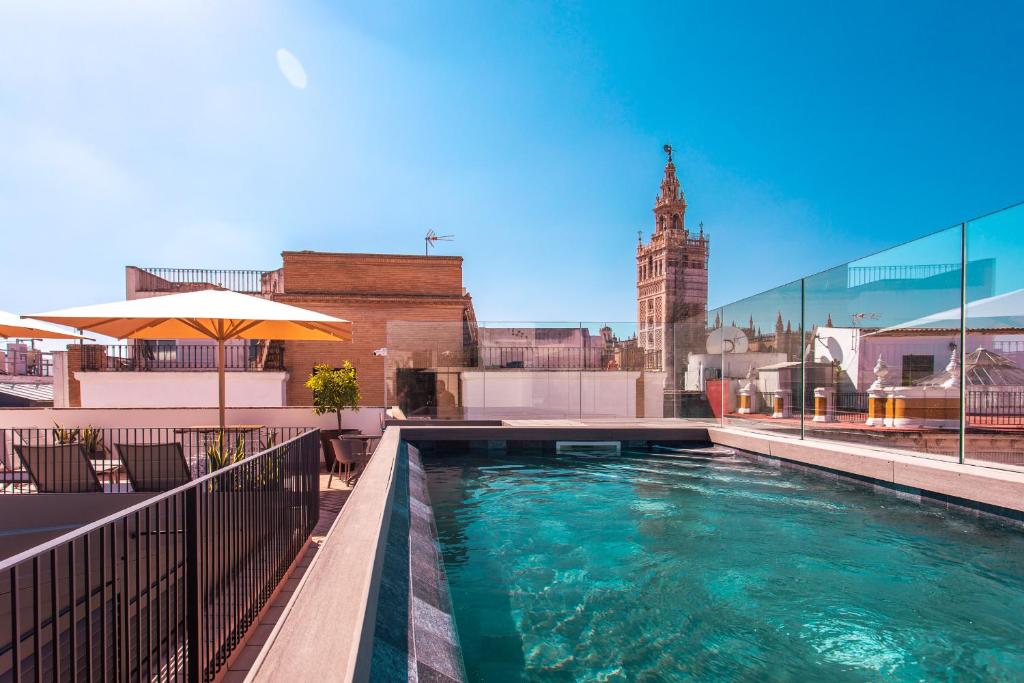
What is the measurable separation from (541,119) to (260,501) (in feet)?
48.4

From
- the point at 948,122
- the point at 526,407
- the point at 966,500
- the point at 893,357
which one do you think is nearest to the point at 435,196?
the point at 526,407

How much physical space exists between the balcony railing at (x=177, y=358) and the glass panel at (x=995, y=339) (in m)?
14.7

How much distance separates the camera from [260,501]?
9.77ft

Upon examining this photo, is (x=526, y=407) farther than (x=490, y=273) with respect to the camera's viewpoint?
No

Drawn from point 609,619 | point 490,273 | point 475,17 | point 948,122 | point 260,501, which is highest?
point 948,122

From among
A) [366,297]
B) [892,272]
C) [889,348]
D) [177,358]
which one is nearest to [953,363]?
[889,348]

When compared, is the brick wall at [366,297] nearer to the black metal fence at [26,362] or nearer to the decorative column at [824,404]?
the decorative column at [824,404]

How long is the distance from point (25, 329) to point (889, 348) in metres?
11.6

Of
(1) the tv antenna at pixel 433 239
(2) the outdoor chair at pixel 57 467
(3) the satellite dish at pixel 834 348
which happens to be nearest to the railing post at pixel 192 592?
(2) the outdoor chair at pixel 57 467

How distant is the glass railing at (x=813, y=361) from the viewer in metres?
5.51

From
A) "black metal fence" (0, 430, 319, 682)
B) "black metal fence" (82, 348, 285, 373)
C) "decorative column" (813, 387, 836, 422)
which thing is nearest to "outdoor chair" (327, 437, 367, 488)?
"black metal fence" (0, 430, 319, 682)

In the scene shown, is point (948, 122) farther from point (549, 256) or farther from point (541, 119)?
point (541, 119)

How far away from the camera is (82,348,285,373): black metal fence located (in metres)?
14.9

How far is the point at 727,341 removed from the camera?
10367 mm
